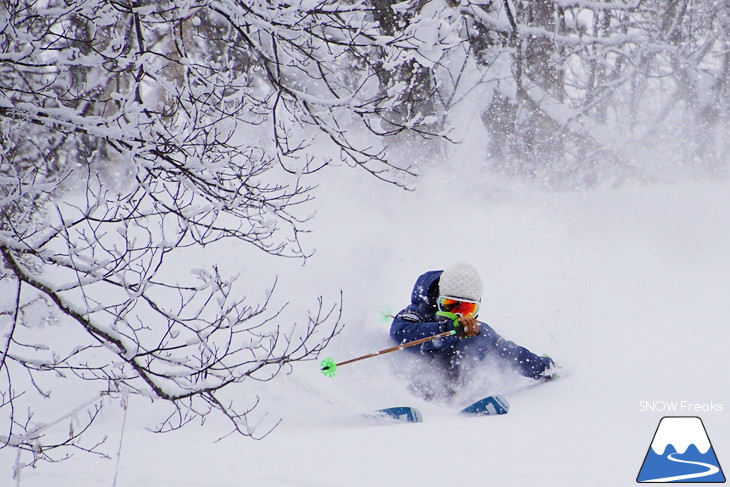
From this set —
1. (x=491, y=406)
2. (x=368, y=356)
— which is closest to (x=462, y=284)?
(x=368, y=356)

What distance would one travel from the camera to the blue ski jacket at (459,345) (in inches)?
192

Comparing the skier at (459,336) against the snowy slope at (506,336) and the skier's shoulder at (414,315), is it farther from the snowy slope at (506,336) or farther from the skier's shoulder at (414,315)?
the snowy slope at (506,336)

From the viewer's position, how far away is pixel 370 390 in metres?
5.16

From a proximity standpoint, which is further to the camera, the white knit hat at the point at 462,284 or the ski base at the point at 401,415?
the white knit hat at the point at 462,284

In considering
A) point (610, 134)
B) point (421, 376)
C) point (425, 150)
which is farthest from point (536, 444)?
point (610, 134)

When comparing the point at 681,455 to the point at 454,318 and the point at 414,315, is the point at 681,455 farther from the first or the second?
the point at 414,315

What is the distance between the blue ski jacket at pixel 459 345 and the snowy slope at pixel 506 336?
186 millimetres

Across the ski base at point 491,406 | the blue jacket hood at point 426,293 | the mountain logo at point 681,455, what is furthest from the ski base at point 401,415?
the mountain logo at point 681,455

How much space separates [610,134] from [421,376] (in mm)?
10644

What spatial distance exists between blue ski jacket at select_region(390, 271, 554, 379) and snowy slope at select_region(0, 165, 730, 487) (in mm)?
186

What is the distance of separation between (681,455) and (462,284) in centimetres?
244

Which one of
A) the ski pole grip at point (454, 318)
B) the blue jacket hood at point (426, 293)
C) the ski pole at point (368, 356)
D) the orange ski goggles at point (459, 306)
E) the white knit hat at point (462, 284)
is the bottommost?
the ski pole at point (368, 356)

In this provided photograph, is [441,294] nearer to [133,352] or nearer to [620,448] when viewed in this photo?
[620,448]

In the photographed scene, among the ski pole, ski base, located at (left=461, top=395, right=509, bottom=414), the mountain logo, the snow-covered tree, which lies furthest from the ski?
the mountain logo
